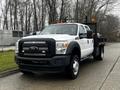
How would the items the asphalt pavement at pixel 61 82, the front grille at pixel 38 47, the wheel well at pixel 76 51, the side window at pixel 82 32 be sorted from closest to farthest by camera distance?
the asphalt pavement at pixel 61 82, the front grille at pixel 38 47, the wheel well at pixel 76 51, the side window at pixel 82 32

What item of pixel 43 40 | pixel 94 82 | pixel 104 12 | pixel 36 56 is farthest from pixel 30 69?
pixel 104 12

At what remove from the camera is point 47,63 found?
25.8ft

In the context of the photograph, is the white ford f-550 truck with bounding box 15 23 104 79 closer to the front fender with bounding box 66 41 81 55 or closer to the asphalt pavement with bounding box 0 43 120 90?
the front fender with bounding box 66 41 81 55

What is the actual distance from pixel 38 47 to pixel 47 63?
64cm

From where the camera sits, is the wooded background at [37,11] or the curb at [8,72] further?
the wooded background at [37,11]

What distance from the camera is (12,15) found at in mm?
50344

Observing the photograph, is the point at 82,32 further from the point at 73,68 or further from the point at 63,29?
the point at 73,68

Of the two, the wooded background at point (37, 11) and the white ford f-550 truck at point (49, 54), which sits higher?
the wooded background at point (37, 11)

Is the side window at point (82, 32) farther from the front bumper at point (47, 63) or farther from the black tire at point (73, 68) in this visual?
the front bumper at point (47, 63)

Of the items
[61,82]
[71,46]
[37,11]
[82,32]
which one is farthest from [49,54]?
[37,11]

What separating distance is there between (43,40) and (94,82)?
7.13 ft

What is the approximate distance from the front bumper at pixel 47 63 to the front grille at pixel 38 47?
18 centimetres

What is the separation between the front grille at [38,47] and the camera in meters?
7.93

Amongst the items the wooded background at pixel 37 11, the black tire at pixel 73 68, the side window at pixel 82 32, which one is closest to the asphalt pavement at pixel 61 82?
the black tire at pixel 73 68
